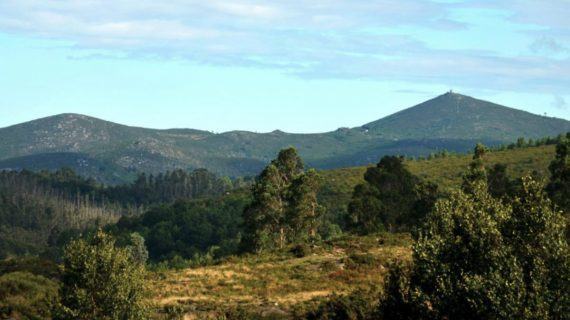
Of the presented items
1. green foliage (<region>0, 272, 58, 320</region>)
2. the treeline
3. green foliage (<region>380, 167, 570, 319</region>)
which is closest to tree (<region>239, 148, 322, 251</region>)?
green foliage (<region>0, 272, 58, 320</region>)

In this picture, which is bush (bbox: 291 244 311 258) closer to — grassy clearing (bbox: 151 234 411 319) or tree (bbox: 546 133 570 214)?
grassy clearing (bbox: 151 234 411 319)

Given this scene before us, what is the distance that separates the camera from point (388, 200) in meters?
151

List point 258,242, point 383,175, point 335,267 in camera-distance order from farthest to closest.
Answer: point 383,175
point 258,242
point 335,267

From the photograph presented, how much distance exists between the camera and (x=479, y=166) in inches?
5182

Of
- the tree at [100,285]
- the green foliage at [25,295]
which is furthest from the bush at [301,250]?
the tree at [100,285]

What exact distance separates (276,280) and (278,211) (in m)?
44.0

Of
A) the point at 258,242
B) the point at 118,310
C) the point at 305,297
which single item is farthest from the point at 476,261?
the point at 258,242

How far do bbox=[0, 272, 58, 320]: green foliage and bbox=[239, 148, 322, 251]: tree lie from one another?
46.3m

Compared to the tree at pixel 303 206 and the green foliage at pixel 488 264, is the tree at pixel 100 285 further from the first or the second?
the tree at pixel 303 206

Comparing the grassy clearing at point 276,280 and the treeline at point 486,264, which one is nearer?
the treeline at point 486,264

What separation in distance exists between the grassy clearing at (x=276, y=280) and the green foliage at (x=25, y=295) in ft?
27.5

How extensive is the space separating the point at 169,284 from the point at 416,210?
60.2m

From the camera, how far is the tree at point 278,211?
4894 inches

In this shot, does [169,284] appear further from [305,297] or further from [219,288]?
[305,297]
